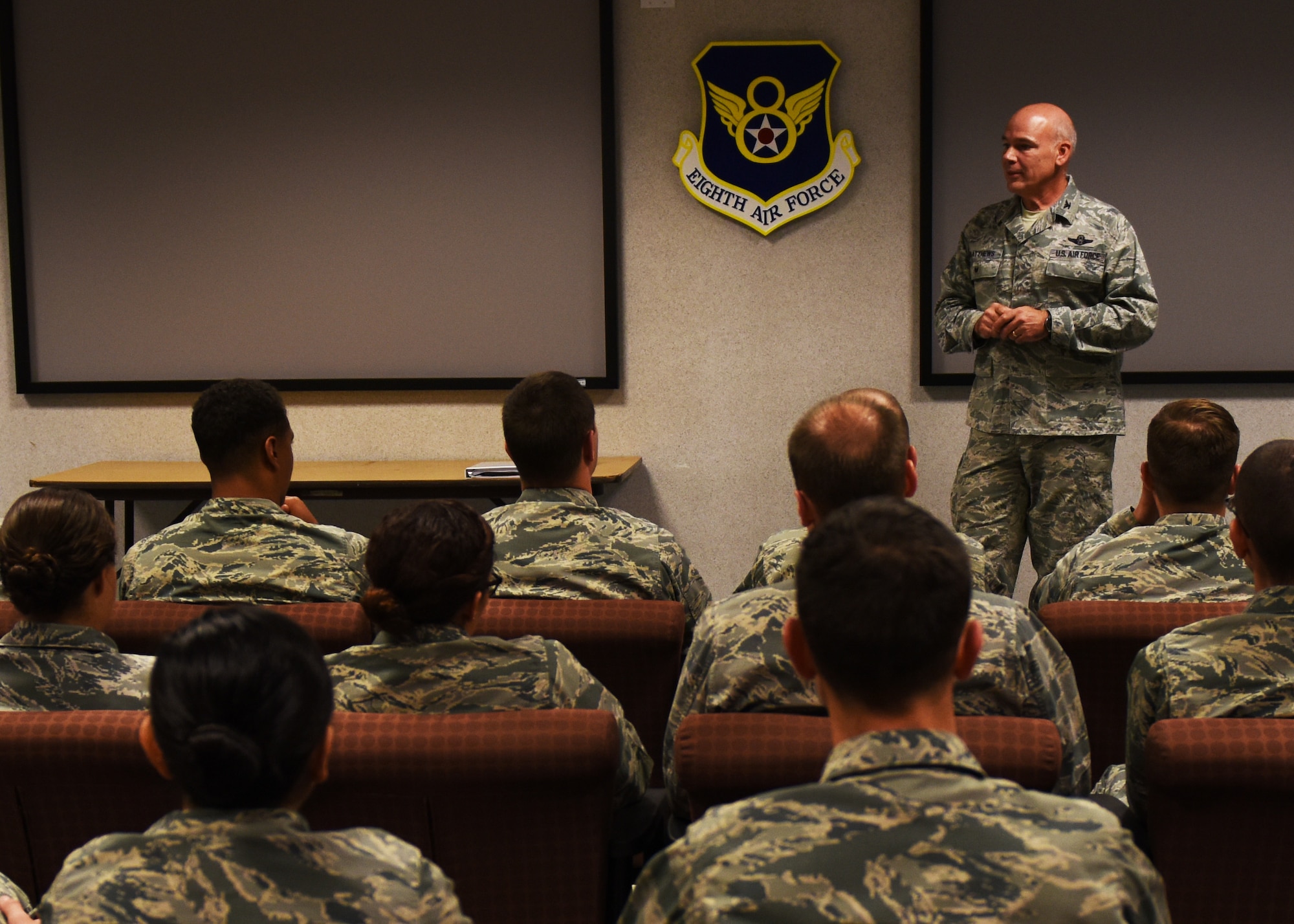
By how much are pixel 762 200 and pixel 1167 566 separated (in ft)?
8.85

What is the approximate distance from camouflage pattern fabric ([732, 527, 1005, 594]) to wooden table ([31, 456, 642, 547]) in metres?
1.94

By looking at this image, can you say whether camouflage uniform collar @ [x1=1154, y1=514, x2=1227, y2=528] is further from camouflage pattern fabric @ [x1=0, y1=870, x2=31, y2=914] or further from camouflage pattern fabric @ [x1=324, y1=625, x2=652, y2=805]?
camouflage pattern fabric @ [x1=0, y1=870, x2=31, y2=914]

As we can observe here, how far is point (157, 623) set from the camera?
201cm

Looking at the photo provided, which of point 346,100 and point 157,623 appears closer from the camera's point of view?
point 157,623

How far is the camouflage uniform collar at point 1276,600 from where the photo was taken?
1.64 meters

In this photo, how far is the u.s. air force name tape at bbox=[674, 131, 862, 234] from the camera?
15.1ft

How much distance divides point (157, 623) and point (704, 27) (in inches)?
132

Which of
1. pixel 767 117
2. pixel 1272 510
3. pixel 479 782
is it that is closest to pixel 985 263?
pixel 767 117

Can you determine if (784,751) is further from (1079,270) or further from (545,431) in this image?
(1079,270)

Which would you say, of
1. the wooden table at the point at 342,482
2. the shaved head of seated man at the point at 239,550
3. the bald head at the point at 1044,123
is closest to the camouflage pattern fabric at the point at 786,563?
the shaved head of seated man at the point at 239,550

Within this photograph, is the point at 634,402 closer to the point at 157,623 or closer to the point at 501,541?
the point at 501,541

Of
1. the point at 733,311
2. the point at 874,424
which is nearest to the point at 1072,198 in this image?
the point at 733,311

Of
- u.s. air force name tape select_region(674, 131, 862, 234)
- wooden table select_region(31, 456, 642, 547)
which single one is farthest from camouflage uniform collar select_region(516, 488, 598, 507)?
u.s. air force name tape select_region(674, 131, 862, 234)

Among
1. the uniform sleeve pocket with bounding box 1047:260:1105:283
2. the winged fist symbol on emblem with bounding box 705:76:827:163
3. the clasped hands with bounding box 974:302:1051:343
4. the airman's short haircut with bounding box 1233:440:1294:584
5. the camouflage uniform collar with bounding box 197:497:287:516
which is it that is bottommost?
the camouflage uniform collar with bounding box 197:497:287:516
